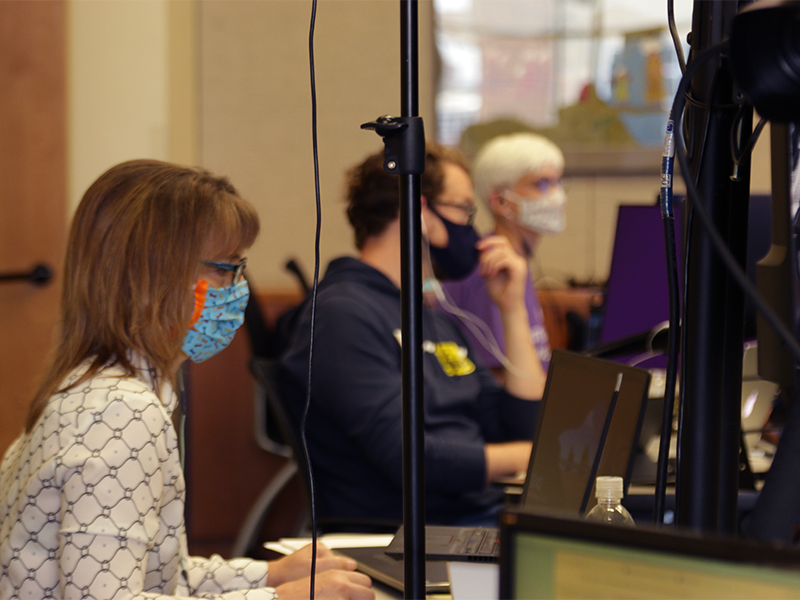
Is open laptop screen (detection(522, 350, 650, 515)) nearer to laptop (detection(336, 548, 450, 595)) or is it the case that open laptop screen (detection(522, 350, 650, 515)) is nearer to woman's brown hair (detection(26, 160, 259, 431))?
laptop (detection(336, 548, 450, 595))

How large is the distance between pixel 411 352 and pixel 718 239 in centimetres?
26

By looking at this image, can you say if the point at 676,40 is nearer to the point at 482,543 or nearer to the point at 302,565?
the point at 482,543

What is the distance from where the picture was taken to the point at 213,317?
1.09m

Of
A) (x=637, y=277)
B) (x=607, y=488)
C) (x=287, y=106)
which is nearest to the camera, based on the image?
(x=607, y=488)

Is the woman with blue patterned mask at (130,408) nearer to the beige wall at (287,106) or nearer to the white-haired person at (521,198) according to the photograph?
the white-haired person at (521,198)

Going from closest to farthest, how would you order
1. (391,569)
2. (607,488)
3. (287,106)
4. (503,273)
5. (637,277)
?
(607,488)
(391,569)
(637,277)
(503,273)
(287,106)

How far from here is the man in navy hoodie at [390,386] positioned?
1.57 metres

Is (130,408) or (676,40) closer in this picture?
(676,40)

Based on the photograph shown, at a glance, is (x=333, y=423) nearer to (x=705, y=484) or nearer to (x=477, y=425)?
(x=477, y=425)

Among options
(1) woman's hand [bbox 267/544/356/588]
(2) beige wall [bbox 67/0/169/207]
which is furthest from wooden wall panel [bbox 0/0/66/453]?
(1) woman's hand [bbox 267/544/356/588]

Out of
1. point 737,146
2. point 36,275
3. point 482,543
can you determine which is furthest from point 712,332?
point 36,275

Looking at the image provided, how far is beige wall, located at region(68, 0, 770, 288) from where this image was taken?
3100 millimetres

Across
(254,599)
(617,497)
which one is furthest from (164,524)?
(617,497)

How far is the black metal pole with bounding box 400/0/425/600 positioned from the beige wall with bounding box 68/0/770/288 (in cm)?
253
